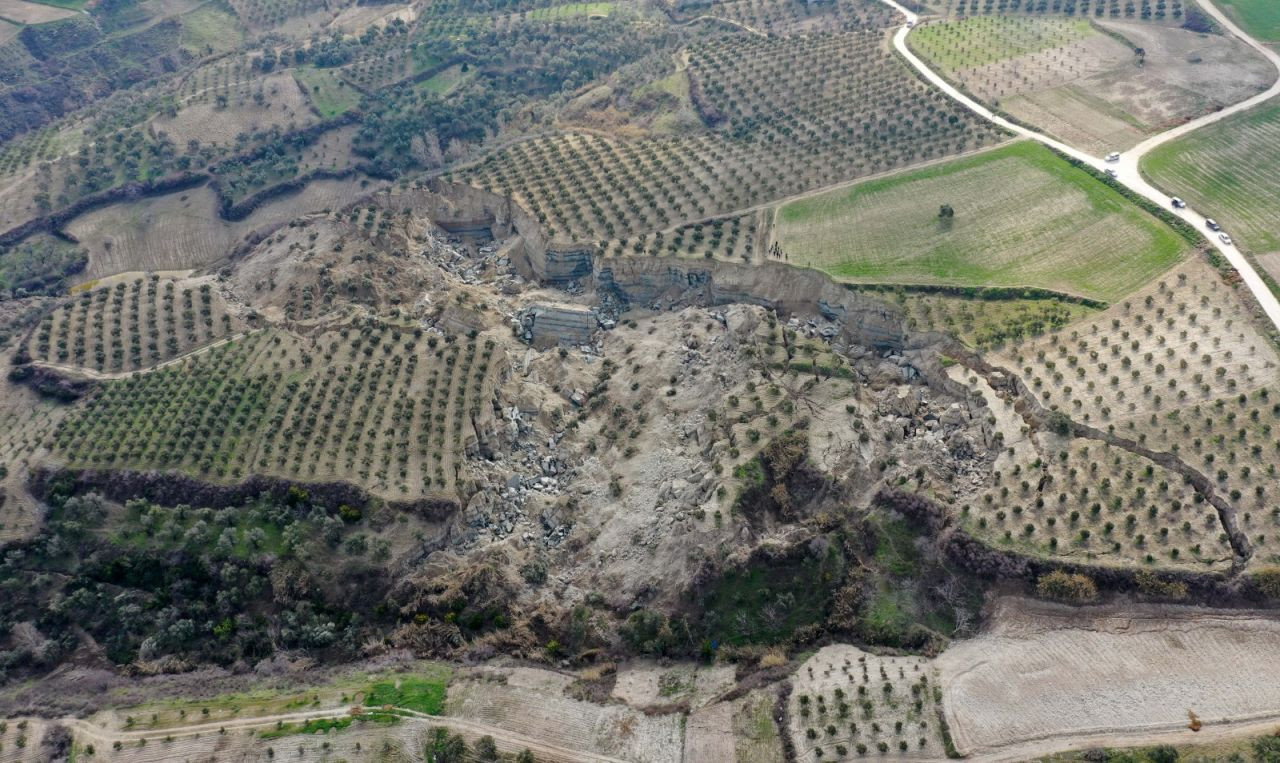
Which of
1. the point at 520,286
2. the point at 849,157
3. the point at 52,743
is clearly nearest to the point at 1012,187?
the point at 849,157

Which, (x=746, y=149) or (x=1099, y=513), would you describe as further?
(x=746, y=149)

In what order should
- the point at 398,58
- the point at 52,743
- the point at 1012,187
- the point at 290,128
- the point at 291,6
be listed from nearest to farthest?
the point at 52,743, the point at 1012,187, the point at 290,128, the point at 398,58, the point at 291,6

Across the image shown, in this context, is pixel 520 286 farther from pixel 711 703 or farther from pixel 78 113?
pixel 78 113

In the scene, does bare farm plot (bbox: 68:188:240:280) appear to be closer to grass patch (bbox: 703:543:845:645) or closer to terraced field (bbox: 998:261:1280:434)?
grass patch (bbox: 703:543:845:645)

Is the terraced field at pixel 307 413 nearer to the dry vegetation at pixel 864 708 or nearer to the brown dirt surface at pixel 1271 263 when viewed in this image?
the dry vegetation at pixel 864 708

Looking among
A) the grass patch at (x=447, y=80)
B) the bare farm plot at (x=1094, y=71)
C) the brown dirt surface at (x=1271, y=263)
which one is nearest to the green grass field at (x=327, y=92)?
the grass patch at (x=447, y=80)

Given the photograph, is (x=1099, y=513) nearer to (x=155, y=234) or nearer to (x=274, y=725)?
(x=274, y=725)

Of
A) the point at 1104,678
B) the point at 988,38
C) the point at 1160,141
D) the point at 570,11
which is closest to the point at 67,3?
the point at 570,11
